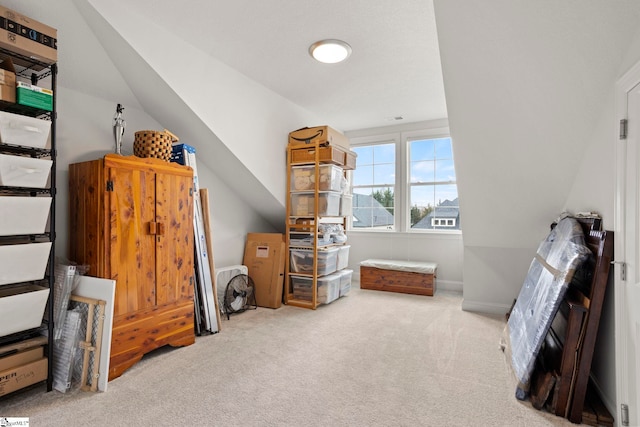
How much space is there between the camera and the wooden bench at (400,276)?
430 centimetres

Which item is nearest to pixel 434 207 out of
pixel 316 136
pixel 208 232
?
pixel 316 136

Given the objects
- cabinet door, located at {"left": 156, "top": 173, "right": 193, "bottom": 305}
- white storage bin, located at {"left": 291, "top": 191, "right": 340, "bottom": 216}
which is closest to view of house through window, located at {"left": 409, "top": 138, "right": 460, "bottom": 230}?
white storage bin, located at {"left": 291, "top": 191, "right": 340, "bottom": 216}

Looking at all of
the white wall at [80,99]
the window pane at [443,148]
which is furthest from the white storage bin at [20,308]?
the window pane at [443,148]

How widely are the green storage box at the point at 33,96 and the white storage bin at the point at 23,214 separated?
0.55 m

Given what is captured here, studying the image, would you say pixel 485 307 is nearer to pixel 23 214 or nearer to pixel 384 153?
pixel 384 153

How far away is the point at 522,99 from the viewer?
211 centimetres

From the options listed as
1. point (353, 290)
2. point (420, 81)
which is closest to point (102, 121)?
point (420, 81)

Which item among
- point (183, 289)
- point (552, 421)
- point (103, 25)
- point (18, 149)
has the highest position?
point (103, 25)

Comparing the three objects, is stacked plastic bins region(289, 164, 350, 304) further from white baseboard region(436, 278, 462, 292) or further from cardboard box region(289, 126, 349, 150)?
white baseboard region(436, 278, 462, 292)

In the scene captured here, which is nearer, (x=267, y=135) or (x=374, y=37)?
(x=374, y=37)

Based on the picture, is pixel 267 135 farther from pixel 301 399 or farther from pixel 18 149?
pixel 301 399

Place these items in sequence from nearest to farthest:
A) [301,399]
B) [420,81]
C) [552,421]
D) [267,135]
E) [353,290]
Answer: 1. [552,421]
2. [301,399]
3. [420,81]
4. [267,135]
5. [353,290]

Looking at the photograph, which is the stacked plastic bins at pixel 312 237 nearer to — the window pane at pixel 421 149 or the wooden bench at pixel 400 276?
the wooden bench at pixel 400 276

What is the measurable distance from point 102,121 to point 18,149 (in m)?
0.79
